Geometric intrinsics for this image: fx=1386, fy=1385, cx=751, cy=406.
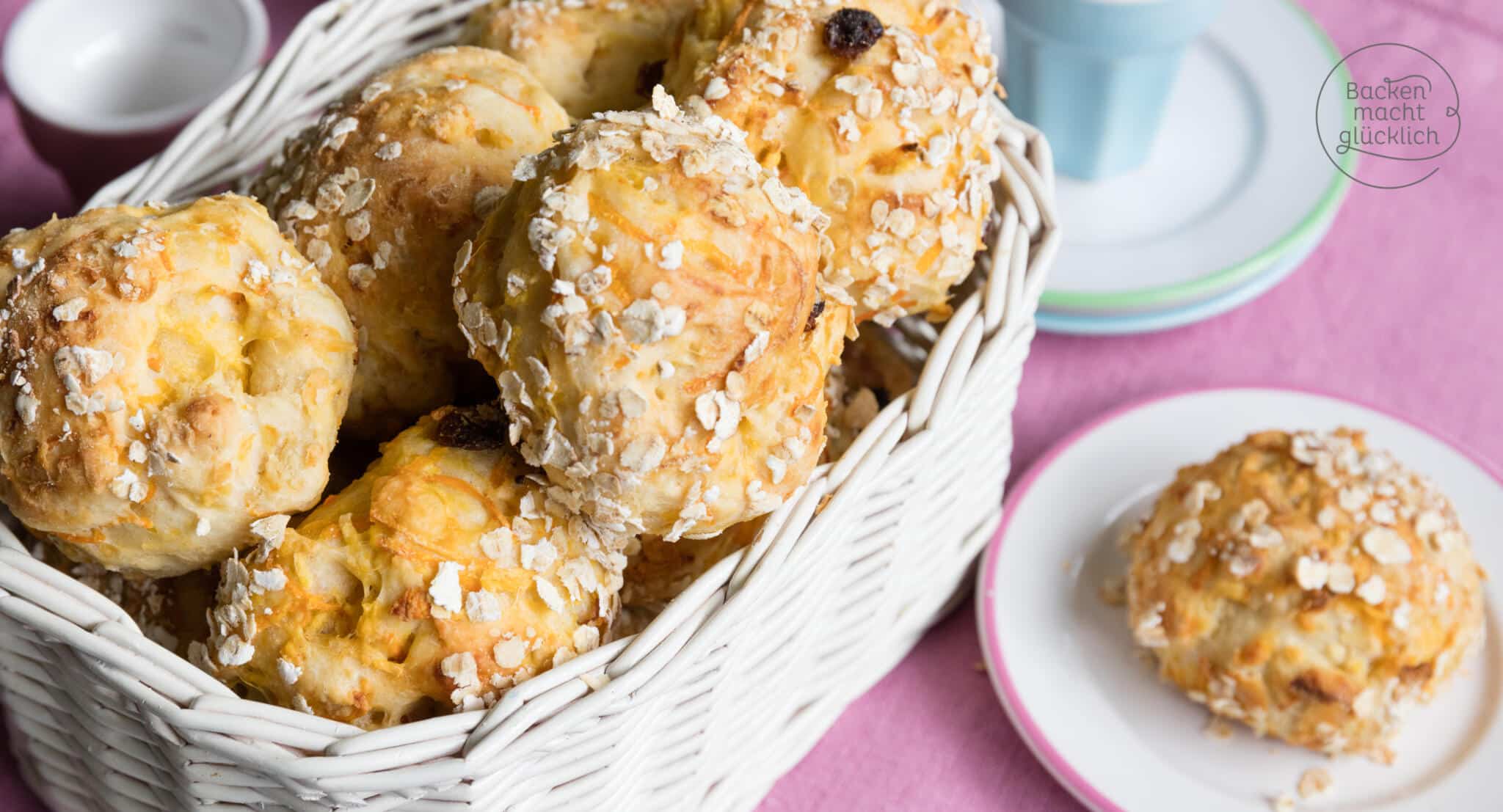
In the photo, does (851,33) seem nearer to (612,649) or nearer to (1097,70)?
(612,649)

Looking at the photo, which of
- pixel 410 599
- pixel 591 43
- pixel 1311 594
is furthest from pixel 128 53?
pixel 1311 594

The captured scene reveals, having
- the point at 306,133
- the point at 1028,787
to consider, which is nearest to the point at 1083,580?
the point at 1028,787

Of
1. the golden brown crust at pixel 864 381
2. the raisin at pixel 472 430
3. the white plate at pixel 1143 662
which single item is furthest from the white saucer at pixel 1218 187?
the raisin at pixel 472 430

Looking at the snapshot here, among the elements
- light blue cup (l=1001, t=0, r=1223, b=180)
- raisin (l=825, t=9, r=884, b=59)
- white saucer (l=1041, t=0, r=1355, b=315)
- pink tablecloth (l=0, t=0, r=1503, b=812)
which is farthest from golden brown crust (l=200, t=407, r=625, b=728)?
light blue cup (l=1001, t=0, r=1223, b=180)

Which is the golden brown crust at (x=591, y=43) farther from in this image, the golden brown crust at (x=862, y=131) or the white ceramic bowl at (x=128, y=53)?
the white ceramic bowl at (x=128, y=53)

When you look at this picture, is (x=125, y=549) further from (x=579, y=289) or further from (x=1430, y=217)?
(x=1430, y=217)

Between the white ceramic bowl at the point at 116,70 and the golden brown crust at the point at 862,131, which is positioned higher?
the golden brown crust at the point at 862,131
